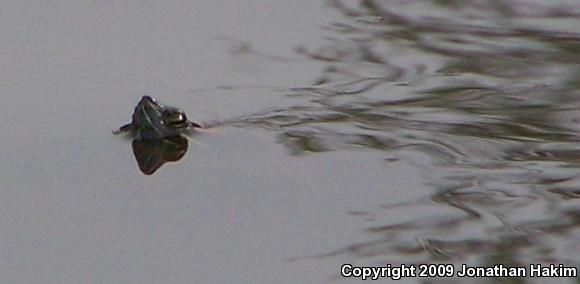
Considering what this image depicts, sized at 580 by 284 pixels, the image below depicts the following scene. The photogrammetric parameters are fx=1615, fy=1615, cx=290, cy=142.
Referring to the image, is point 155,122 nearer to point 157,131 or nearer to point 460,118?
point 157,131

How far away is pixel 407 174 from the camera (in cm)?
404

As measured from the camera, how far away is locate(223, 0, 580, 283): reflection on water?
373cm

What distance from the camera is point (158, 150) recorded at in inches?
172

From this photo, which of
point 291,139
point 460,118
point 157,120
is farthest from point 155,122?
point 460,118

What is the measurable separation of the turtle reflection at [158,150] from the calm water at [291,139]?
0.11 ft

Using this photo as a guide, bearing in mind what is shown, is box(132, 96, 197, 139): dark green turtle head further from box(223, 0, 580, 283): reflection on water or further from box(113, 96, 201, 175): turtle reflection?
box(223, 0, 580, 283): reflection on water

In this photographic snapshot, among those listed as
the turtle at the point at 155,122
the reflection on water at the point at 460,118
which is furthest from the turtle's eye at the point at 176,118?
the reflection on water at the point at 460,118

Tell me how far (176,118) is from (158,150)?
0.33 ft

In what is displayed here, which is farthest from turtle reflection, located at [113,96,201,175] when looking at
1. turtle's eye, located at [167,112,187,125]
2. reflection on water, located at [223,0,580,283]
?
reflection on water, located at [223,0,580,283]

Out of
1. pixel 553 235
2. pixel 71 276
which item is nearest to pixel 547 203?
pixel 553 235

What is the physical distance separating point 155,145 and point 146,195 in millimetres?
380

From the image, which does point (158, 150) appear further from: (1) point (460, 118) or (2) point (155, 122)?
(1) point (460, 118)

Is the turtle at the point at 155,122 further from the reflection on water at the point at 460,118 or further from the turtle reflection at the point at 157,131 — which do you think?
the reflection on water at the point at 460,118

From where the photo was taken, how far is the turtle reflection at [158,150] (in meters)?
4.27
